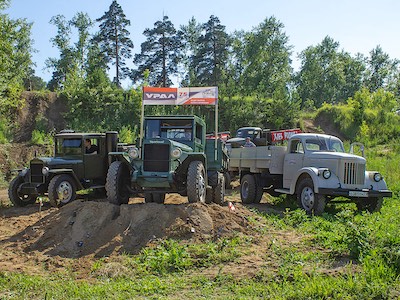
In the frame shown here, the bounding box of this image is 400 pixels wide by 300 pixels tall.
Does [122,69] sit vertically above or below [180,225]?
above

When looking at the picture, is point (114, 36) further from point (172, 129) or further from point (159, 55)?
point (172, 129)

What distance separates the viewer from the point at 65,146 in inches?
525

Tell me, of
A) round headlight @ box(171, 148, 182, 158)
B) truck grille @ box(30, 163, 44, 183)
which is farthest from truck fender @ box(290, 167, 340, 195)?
truck grille @ box(30, 163, 44, 183)

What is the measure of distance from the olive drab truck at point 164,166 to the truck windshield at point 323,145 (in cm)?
313

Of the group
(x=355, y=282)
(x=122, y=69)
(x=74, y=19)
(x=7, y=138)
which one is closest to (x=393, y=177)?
(x=355, y=282)

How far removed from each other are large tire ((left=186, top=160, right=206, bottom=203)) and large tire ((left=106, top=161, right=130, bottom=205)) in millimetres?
1585

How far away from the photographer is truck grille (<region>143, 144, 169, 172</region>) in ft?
31.4

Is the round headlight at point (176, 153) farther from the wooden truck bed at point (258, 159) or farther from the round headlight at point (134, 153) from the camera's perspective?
the wooden truck bed at point (258, 159)

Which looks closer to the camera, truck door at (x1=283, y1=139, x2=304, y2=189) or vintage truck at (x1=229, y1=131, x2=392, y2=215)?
vintage truck at (x1=229, y1=131, x2=392, y2=215)

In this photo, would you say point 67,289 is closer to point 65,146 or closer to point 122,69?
point 65,146

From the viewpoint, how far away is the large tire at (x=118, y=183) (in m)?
9.66

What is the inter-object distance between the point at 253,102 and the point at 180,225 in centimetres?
2791

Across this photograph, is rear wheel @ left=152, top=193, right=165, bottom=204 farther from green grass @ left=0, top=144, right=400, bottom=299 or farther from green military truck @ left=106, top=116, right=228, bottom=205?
green grass @ left=0, top=144, right=400, bottom=299

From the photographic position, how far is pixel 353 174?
37.8 feet
